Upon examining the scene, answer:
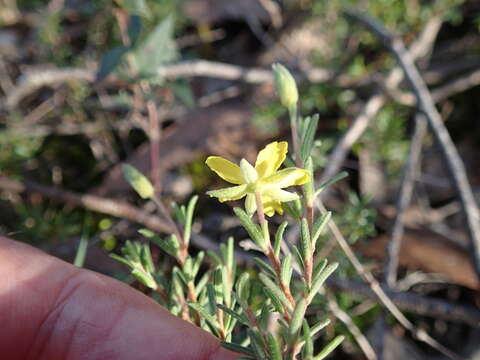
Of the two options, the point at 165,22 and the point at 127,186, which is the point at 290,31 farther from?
the point at 127,186

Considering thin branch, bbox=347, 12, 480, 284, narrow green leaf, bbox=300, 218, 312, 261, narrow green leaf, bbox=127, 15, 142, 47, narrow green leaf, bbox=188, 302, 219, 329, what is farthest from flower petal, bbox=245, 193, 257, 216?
narrow green leaf, bbox=127, 15, 142, 47

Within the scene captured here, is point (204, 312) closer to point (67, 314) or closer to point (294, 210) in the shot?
point (294, 210)

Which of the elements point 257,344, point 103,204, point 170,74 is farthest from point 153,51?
point 257,344

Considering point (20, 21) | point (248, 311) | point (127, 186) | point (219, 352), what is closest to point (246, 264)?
point (219, 352)

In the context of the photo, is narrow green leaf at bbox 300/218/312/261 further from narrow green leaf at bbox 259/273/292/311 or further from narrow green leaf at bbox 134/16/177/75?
narrow green leaf at bbox 134/16/177/75

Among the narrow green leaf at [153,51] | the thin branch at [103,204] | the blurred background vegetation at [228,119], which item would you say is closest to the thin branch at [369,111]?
the blurred background vegetation at [228,119]

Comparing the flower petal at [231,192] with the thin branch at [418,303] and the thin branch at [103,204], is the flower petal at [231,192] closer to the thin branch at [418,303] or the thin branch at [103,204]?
the thin branch at [418,303]
